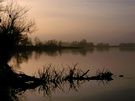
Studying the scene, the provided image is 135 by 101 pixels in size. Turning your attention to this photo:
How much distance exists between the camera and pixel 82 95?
20281 mm

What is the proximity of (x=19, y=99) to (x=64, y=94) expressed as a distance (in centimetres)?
317

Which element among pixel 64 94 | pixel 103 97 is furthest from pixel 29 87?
pixel 103 97

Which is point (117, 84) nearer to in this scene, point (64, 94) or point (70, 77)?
point (70, 77)

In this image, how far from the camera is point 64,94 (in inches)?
805

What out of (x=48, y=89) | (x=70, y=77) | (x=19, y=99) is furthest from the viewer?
(x=70, y=77)

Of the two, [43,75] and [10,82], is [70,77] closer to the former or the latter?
[43,75]

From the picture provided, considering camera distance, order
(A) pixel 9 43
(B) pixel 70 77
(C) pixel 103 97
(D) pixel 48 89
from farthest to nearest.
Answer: (A) pixel 9 43
(B) pixel 70 77
(D) pixel 48 89
(C) pixel 103 97

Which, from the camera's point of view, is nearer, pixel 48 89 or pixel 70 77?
pixel 48 89

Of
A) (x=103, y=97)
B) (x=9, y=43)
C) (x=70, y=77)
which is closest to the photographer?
(x=103, y=97)

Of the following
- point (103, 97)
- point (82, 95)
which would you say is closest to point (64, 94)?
point (82, 95)

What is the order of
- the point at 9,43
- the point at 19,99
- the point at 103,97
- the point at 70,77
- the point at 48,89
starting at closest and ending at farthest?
1. the point at 19,99
2. the point at 103,97
3. the point at 48,89
4. the point at 70,77
5. the point at 9,43

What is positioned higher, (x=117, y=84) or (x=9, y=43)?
(x=9, y=43)

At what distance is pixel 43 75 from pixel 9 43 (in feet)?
17.1

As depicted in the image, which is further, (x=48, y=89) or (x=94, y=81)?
(x=94, y=81)
